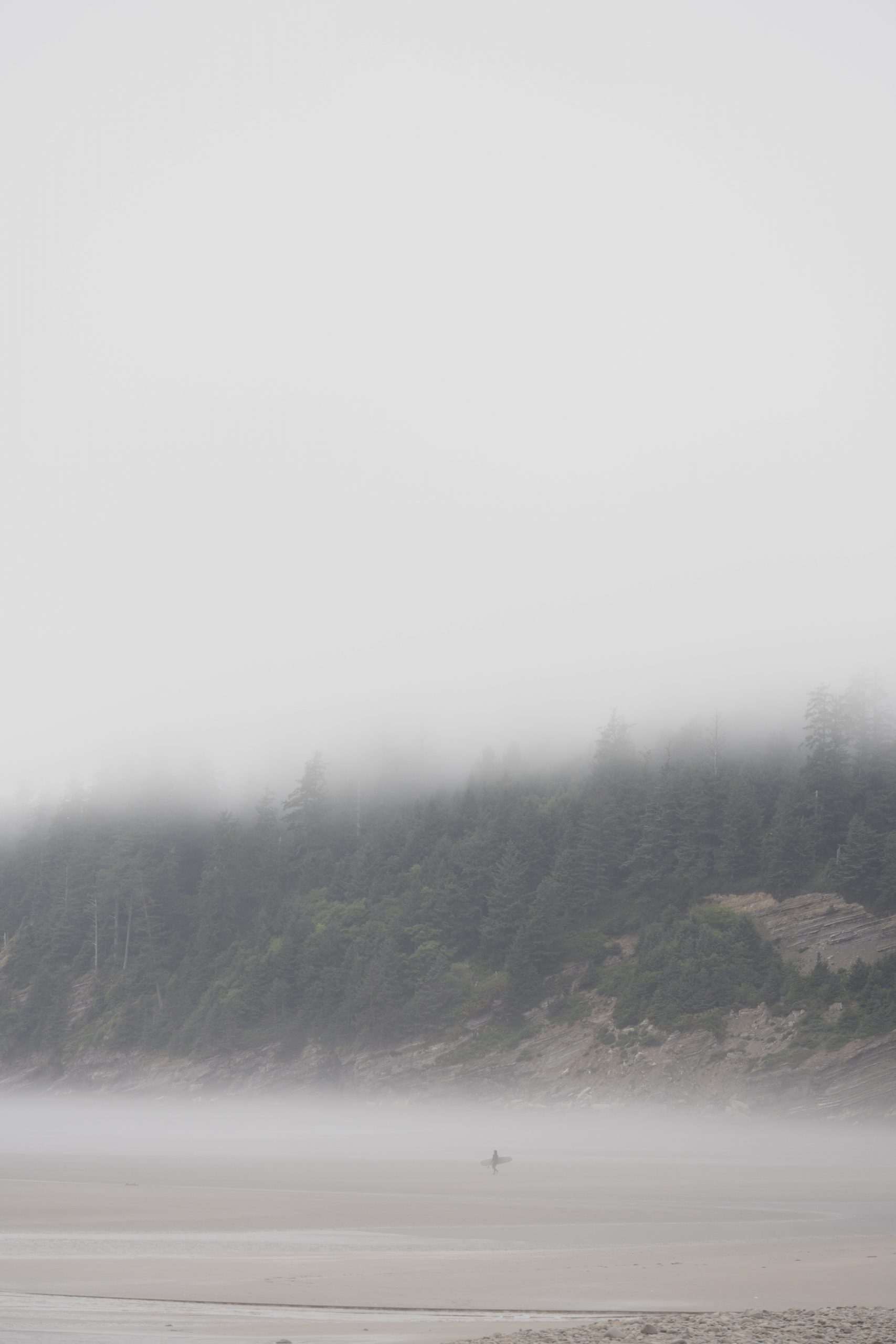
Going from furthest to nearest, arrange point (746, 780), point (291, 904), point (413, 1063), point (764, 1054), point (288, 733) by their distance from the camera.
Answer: point (288, 733), point (291, 904), point (746, 780), point (413, 1063), point (764, 1054)

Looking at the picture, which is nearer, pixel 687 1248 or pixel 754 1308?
pixel 754 1308

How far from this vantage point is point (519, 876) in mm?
96688

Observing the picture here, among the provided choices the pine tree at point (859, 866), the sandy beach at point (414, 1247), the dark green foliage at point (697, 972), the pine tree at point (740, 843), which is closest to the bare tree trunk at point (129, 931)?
the dark green foliage at point (697, 972)

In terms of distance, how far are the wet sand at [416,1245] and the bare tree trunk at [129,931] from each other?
93.2 meters

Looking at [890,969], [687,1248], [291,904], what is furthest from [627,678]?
[687,1248]

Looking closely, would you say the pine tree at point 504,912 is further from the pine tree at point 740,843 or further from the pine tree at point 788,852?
the pine tree at point 788,852

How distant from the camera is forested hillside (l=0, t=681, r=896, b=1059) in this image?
83.9 meters

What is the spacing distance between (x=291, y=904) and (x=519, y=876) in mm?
29290

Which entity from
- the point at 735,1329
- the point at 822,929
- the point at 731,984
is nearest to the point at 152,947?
the point at 731,984

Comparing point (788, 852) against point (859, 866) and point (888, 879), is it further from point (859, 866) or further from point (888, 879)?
point (888, 879)

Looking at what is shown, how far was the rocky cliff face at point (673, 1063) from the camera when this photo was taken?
6494cm

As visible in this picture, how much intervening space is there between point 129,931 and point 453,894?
4798cm

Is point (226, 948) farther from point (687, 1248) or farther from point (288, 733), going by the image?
point (687, 1248)

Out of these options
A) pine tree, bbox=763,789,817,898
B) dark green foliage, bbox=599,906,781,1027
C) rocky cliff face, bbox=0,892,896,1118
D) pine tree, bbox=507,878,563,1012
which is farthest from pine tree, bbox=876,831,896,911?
pine tree, bbox=507,878,563,1012
